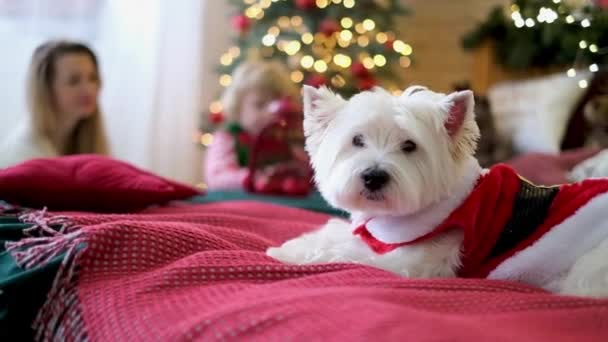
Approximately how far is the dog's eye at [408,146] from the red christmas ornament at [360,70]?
225 cm

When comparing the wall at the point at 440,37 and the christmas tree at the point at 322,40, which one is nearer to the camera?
the christmas tree at the point at 322,40

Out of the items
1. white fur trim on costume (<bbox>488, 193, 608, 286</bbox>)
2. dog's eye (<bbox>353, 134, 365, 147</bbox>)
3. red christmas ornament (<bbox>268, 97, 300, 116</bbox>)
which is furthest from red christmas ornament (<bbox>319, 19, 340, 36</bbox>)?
white fur trim on costume (<bbox>488, 193, 608, 286</bbox>)

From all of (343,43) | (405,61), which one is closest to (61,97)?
(343,43)

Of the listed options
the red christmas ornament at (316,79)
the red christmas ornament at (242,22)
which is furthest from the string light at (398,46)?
the red christmas ornament at (242,22)

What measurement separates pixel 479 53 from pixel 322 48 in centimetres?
118

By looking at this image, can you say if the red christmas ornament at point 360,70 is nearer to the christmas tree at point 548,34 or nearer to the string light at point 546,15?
the christmas tree at point 548,34

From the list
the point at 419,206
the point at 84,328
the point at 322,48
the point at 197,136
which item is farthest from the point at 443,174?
the point at 197,136

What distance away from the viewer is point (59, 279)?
121 cm

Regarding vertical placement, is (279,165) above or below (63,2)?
below

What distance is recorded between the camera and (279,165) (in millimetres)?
2971

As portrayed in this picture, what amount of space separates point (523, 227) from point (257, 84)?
7.23ft

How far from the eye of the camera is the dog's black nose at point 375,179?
133 centimetres

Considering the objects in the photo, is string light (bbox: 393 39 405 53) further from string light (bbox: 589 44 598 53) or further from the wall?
string light (bbox: 589 44 598 53)

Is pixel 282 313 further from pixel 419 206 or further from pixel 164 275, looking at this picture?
pixel 419 206
